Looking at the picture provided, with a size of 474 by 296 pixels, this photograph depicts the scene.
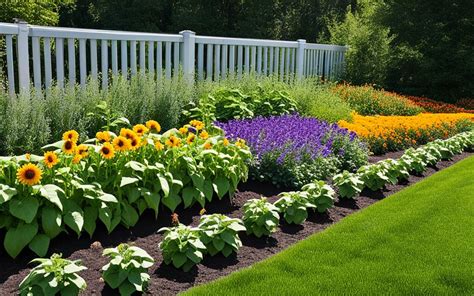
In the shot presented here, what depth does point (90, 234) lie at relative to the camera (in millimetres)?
3748

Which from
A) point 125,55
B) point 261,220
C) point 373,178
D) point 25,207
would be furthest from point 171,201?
point 125,55

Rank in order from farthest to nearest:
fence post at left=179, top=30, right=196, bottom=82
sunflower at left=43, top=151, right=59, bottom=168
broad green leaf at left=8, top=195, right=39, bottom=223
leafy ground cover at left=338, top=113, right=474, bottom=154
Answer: fence post at left=179, top=30, right=196, bottom=82 → leafy ground cover at left=338, top=113, right=474, bottom=154 → sunflower at left=43, top=151, right=59, bottom=168 → broad green leaf at left=8, top=195, right=39, bottom=223

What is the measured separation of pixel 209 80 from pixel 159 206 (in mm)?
4312

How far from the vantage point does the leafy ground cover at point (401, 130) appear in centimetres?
805

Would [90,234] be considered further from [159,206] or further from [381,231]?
[381,231]

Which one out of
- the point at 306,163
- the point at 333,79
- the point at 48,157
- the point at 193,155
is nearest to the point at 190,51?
the point at 306,163

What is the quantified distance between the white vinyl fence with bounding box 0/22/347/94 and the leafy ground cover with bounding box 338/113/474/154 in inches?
102

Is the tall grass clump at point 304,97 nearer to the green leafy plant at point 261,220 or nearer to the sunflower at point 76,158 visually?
the green leafy plant at point 261,220

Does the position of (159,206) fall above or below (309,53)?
below

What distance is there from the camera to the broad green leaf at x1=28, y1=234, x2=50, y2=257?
343 cm

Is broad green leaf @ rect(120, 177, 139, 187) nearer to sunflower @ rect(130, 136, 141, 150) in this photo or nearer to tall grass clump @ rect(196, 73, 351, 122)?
sunflower @ rect(130, 136, 141, 150)

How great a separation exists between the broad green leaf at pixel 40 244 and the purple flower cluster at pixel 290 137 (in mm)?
2632

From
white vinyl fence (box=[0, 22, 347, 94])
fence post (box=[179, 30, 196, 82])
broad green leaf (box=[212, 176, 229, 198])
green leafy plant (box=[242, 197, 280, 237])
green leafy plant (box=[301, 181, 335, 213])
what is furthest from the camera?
fence post (box=[179, 30, 196, 82])

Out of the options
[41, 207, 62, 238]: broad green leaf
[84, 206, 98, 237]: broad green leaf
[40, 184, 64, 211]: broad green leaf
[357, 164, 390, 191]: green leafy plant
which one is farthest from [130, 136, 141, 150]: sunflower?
[357, 164, 390, 191]: green leafy plant
